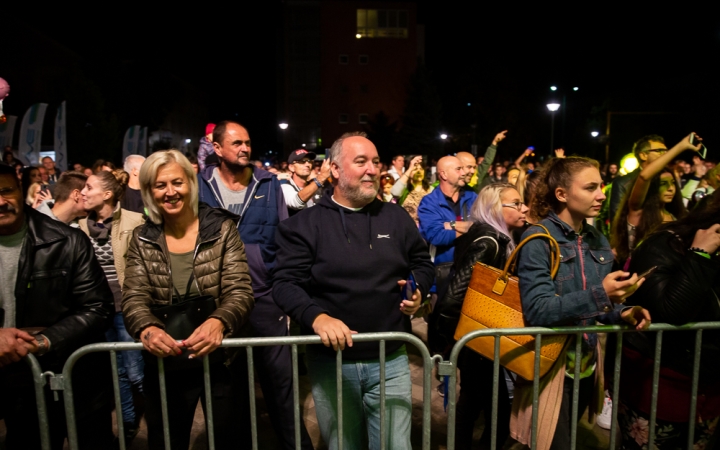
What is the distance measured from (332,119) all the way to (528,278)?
4206 cm

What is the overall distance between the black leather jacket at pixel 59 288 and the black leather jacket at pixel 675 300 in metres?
3.05

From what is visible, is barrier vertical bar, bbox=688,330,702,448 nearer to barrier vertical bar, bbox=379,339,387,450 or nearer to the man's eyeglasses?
the man's eyeglasses

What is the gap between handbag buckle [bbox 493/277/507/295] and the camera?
2631 mm

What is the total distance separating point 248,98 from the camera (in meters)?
83.1

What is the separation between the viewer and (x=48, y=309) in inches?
104

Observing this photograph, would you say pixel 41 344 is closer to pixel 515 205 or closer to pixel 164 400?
pixel 164 400

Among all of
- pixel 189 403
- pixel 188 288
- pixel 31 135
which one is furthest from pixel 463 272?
pixel 31 135

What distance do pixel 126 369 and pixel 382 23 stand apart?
4243 cm

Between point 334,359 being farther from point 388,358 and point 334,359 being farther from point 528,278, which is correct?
point 528,278

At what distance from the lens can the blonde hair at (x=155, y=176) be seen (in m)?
2.80

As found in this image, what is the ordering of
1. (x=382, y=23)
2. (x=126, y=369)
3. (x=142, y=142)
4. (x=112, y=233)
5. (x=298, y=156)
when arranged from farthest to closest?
(x=382, y=23)
(x=142, y=142)
(x=298, y=156)
(x=126, y=369)
(x=112, y=233)

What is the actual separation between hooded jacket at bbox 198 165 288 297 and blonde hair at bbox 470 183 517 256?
5.16ft

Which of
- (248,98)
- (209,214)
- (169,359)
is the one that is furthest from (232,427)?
(248,98)

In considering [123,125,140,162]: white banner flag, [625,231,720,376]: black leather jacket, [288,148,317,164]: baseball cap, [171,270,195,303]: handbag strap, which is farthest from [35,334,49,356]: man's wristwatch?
[123,125,140,162]: white banner flag
